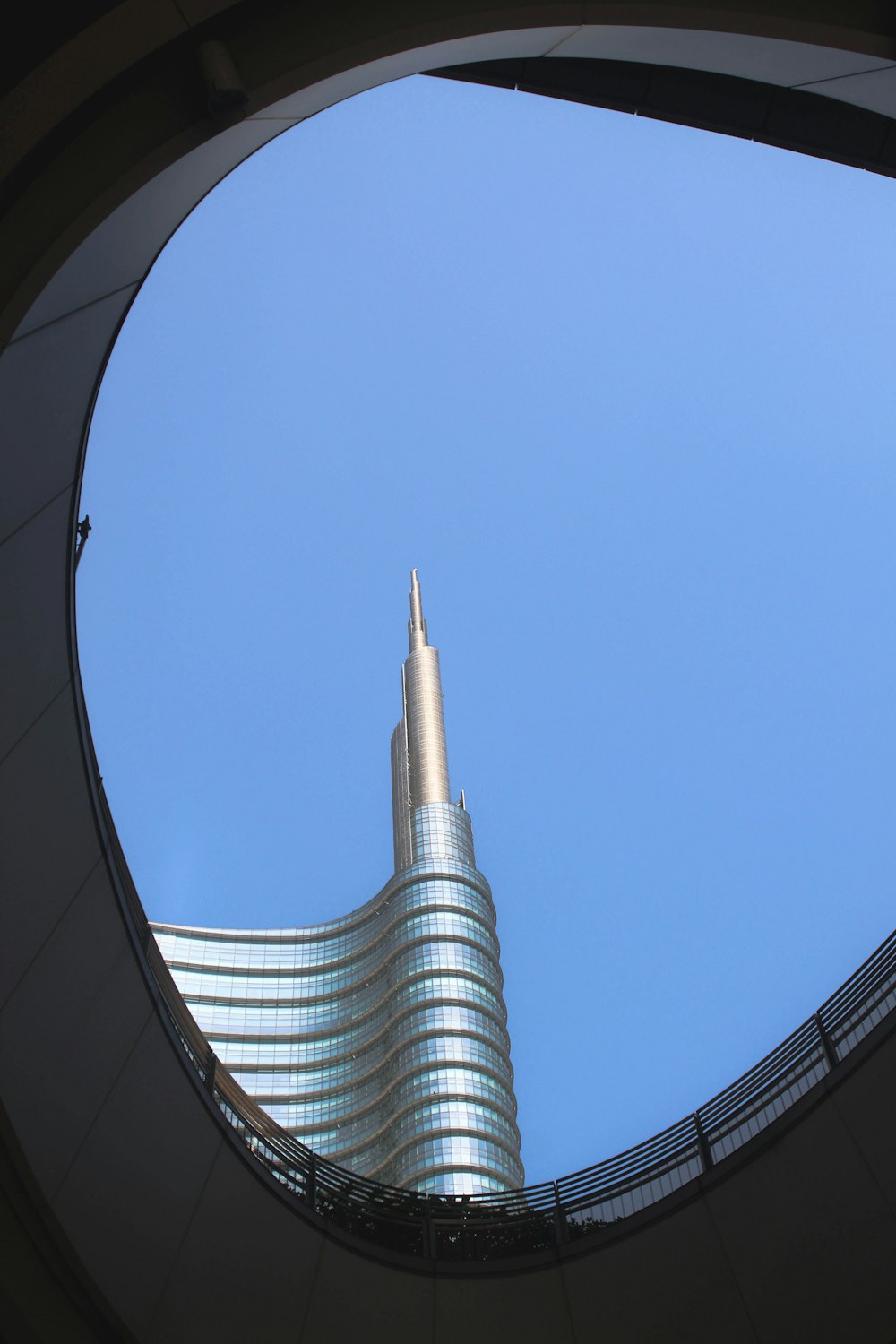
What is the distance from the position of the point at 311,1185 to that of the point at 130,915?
5.58 metres

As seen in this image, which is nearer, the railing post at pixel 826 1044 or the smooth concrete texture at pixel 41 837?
the smooth concrete texture at pixel 41 837

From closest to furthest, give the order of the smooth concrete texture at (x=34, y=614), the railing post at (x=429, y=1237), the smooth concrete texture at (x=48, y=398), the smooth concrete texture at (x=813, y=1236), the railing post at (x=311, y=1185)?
the smooth concrete texture at (x=48, y=398) < the smooth concrete texture at (x=34, y=614) < the smooth concrete texture at (x=813, y=1236) < the railing post at (x=311, y=1185) < the railing post at (x=429, y=1237)

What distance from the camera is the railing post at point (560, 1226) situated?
50.2ft

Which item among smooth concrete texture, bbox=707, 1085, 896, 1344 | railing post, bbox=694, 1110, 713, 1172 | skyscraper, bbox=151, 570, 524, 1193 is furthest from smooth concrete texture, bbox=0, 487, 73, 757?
skyscraper, bbox=151, 570, 524, 1193

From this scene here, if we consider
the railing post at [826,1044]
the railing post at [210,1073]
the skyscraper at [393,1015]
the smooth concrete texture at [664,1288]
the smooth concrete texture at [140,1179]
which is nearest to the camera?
the smooth concrete texture at [140,1179]

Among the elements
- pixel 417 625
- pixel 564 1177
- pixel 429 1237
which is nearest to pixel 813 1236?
pixel 564 1177

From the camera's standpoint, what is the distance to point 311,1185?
49.6ft

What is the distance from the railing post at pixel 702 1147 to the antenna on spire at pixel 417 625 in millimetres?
162531

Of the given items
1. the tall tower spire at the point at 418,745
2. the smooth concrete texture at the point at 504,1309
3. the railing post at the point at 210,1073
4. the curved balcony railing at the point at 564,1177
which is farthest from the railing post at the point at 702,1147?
the tall tower spire at the point at 418,745

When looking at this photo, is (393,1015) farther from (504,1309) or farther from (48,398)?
(48,398)

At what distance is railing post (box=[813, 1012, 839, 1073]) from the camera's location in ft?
44.3

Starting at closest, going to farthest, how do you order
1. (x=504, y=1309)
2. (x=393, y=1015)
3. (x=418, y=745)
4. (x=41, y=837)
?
(x=41, y=837), (x=504, y=1309), (x=393, y=1015), (x=418, y=745)

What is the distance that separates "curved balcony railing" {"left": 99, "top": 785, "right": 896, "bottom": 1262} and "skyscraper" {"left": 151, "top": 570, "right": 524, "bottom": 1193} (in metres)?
94.1

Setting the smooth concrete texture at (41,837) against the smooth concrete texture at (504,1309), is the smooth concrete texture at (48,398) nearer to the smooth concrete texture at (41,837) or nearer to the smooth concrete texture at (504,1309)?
the smooth concrete texture at (41,837)
